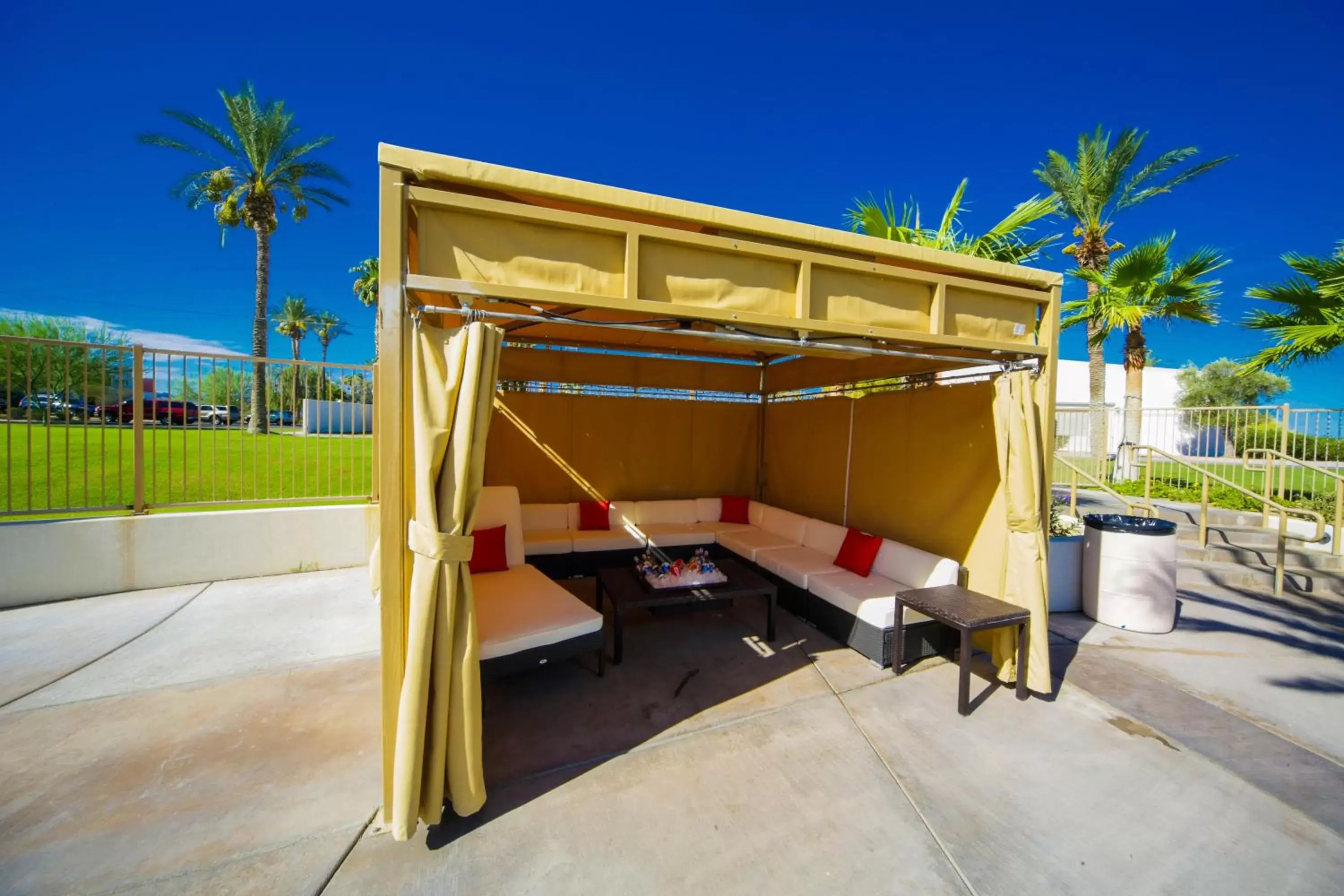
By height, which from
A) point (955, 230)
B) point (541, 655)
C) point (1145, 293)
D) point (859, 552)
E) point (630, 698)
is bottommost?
point (630, 698)

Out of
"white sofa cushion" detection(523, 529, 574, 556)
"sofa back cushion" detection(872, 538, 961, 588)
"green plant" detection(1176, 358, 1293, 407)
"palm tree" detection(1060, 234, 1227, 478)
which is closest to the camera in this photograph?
"sofa back cushion" detection(872, 538, 961, 588)

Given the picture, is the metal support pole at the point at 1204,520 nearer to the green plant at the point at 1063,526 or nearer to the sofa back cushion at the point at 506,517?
the green plant at the point at 1063,526

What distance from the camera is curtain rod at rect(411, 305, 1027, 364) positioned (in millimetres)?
2270

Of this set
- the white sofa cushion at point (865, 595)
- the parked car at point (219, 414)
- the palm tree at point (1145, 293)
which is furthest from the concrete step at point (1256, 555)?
the parked car at point (219, 414)

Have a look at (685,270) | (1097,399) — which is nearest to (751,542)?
(685,270)

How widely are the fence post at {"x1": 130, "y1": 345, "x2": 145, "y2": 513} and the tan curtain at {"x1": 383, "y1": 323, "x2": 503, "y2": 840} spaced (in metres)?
5.05

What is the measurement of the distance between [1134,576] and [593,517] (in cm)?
573

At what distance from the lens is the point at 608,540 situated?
232 inches

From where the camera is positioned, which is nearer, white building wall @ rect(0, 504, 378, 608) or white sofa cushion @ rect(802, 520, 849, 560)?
white building wall @ rect(0, 504, 378, 608)

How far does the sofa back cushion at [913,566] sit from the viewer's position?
4.11 meters

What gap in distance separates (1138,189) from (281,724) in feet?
51.7

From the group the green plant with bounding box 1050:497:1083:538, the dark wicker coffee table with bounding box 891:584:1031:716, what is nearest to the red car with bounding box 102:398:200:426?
the dark wicker coffee table with bounding box 891:584:1031:716

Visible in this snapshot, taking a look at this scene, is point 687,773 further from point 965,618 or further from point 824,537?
point 824,537

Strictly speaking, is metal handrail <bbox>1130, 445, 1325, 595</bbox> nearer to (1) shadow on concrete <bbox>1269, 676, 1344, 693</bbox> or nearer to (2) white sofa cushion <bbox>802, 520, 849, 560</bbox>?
(1) shadow on concrete <bbox>1269, 676, 1344, 693</bbox>
